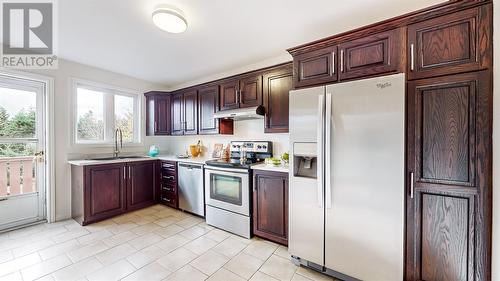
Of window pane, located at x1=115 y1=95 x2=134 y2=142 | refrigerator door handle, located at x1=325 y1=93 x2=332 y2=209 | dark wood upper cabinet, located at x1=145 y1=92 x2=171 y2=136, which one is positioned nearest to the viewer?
refrigerator door handle, located at x1=325 y1=93 x2=332 y2=209

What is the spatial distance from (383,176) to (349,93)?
0.71 metres

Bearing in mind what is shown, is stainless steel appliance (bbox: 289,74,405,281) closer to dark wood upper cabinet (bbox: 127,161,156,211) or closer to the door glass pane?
dark wood upper cabinet (bbox: 127,161,156,211)

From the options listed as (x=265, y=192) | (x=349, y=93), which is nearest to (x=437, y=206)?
(x=349, y=93)

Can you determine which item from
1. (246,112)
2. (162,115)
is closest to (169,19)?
(246,112)

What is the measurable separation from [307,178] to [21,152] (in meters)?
3.85

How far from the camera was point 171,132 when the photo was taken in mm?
4086

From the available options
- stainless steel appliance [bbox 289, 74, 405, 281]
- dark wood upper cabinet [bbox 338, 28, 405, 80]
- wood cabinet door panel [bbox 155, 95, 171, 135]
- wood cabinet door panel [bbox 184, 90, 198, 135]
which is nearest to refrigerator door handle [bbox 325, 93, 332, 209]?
stainless steel appliance [bbox 289, 74, 405, 281]

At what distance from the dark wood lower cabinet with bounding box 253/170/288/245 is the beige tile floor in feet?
0.48

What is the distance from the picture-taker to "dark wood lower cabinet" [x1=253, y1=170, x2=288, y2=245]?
2.27 metres

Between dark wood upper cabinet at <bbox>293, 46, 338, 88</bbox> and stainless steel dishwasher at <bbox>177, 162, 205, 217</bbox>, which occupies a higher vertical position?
dark wood upper cabinet at <bbox>293, 46, 338, 88</bbox>

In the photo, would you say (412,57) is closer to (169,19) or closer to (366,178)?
(366,178)

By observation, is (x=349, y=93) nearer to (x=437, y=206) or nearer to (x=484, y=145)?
(x=484, y=145)

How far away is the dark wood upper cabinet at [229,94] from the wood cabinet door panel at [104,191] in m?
1.94

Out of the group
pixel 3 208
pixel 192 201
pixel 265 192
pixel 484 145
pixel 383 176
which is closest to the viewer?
pixel 484 145
